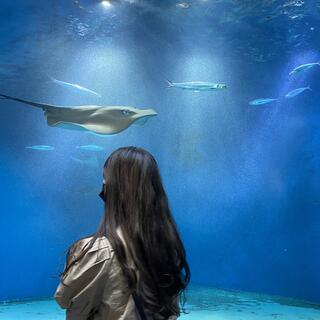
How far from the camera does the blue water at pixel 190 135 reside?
845cm

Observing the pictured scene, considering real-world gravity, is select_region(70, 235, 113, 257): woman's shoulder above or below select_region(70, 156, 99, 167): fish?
above

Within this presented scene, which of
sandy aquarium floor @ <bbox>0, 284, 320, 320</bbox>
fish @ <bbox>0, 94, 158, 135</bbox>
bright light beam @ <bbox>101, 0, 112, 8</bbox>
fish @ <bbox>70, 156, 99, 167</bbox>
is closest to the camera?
sandy aquarium floor @ <bbox>0, 284, 320, 320</bbox>

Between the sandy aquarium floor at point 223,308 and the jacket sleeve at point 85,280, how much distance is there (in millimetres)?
4812

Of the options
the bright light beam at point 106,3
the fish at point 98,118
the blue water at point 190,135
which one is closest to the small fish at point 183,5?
the blue water at point 190,135

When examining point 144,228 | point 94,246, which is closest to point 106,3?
point 144,228

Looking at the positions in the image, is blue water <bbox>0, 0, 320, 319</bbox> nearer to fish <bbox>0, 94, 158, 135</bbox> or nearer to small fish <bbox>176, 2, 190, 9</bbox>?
small fish <bbox>176, 2, 190, 9</bbox>

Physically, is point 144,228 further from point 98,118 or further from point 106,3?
point 106,3

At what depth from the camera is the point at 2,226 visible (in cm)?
856

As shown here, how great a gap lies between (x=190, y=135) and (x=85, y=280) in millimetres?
7626

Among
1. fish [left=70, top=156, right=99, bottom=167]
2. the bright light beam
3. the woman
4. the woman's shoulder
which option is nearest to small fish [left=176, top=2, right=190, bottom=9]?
the bright light beam

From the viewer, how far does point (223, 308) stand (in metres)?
6.71

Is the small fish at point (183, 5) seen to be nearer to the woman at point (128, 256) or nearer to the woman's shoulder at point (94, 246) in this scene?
the woman at point (128, 256)

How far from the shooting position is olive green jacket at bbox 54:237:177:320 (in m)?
1.54

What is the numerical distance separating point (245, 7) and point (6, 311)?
267 inches
